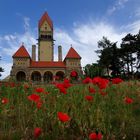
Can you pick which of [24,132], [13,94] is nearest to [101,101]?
[24,132]

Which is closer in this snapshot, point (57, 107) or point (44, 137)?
point (44, 137)

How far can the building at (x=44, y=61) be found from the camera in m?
68.7

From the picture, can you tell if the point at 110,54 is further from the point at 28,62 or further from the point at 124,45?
the point at 28,62

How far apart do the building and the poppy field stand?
60.6 m

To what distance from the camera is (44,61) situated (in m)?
73.3

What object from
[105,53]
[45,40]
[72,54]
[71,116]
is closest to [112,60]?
[105,53]

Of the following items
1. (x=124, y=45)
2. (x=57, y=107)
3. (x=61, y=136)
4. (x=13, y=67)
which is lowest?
(x=61, y=136)

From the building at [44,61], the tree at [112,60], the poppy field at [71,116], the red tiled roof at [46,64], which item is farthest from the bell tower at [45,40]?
the poppy field at [71,116]

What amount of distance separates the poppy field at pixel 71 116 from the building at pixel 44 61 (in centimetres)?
6056

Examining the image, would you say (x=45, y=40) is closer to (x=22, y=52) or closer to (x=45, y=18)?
(x=22, y=52)

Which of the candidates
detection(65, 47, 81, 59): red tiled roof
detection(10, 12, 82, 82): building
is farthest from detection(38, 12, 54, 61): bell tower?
detection(65, 47, 81, 59): red tiled roof

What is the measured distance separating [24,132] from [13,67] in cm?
6612

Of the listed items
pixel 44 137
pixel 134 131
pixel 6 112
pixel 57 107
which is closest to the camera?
pixel 44 137

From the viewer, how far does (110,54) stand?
58.8 meters
